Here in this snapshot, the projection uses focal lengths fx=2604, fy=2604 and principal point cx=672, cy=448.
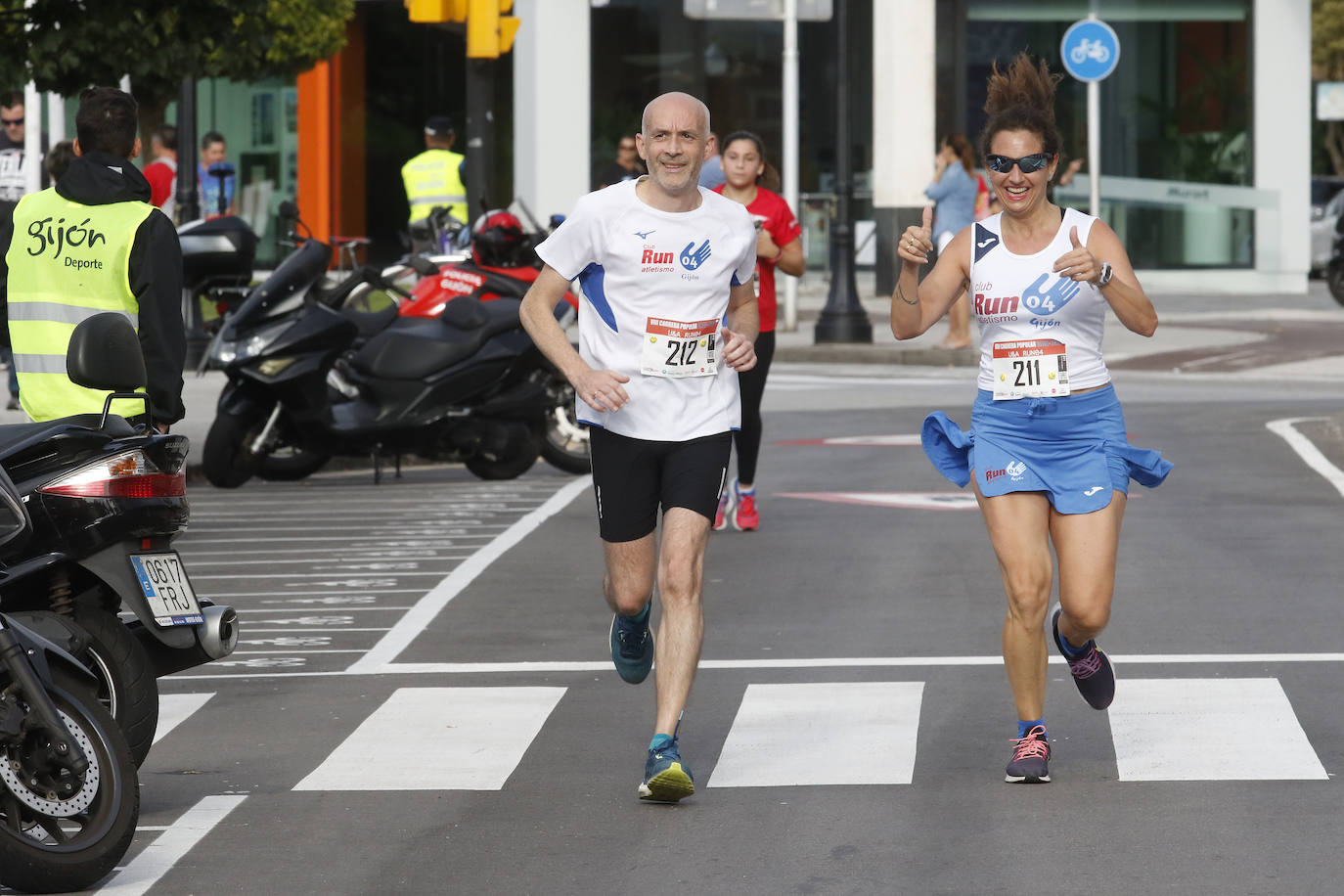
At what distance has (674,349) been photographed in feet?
22.9

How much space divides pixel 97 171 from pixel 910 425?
10.2m

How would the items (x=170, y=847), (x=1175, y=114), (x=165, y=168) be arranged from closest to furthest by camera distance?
(x=170, y=847) → (x=165, y=168) → (x=1175, y=114)

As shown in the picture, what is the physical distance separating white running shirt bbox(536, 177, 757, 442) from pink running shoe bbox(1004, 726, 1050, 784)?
1.16 metres

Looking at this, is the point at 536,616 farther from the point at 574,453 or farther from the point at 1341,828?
the point at 574,453

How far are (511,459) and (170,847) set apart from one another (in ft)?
28.0

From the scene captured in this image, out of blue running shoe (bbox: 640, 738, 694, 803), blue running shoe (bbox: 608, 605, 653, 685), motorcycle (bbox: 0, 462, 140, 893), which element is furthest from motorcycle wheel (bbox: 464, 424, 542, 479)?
motorcycle (bbox: 0, 462, 140, 893)

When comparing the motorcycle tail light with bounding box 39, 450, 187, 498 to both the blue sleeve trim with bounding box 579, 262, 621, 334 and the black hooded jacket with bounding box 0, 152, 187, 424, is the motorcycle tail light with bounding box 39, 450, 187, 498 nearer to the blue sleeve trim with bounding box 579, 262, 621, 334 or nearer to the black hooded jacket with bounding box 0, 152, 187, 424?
the blue sleeve trim with bounding box 579, 262, 621, 334

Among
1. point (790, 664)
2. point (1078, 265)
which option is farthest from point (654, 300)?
point (790, 664)

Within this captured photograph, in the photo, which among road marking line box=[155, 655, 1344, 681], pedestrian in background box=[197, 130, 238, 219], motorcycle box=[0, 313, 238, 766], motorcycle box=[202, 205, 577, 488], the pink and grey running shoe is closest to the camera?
motorcycle box=[0, 313, 238, 766]

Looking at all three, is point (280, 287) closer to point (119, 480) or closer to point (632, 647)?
point (632, 647)

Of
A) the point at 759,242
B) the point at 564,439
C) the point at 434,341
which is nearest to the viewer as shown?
the point at 759,242

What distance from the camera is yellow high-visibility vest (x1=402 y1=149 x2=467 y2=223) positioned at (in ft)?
72.4

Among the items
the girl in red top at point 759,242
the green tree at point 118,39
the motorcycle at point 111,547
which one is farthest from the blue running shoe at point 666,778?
the green tree at point 118,39

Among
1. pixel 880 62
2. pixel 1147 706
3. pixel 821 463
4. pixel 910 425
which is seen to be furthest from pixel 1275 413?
pixel 880 62
